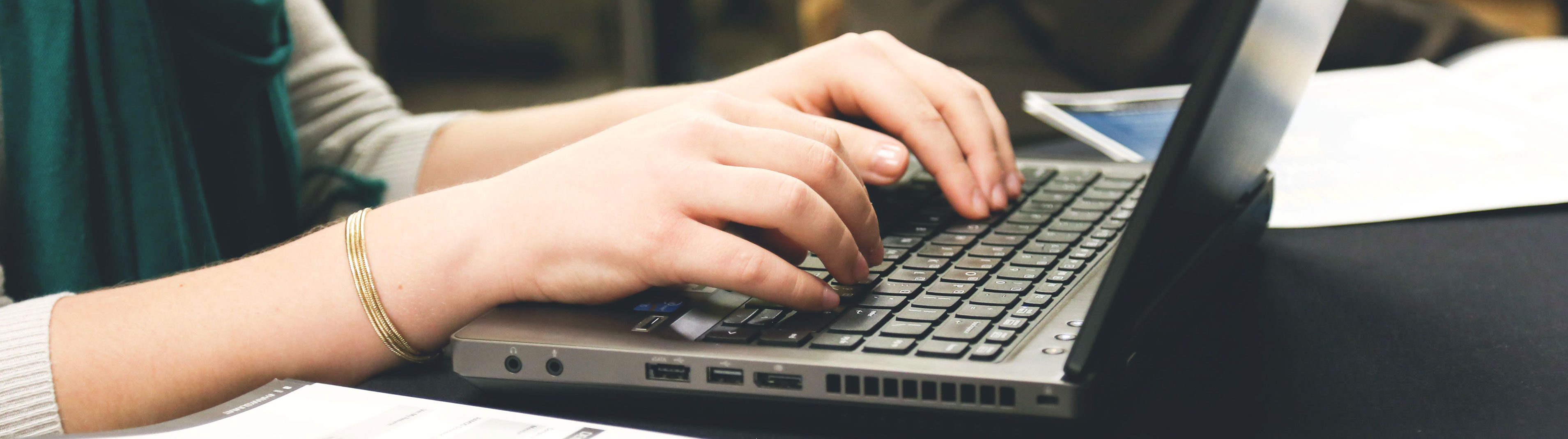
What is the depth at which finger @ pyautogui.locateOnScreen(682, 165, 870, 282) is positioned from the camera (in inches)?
16.3

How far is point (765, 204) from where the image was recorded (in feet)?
1.36

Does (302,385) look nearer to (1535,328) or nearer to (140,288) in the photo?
(140,288)

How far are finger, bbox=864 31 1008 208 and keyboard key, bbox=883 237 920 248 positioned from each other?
8 cm

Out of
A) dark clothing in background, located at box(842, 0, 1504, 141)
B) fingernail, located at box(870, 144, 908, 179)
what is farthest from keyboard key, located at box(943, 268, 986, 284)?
dark clothing in background, located at box(842, 0, 1504, 141)

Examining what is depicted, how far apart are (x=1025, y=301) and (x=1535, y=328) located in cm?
25

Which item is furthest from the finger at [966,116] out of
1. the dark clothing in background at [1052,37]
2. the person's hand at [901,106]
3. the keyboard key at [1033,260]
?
the dark clothing in background at [1052,37]

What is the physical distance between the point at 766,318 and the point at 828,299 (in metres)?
0.03

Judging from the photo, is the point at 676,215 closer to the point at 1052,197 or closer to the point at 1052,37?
the point at 1052,197

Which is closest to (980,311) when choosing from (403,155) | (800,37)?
(403,155)

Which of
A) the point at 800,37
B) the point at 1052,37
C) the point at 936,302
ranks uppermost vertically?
the point at 936,302

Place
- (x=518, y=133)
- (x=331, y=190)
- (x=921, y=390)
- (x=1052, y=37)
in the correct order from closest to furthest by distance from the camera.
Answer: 1. (x=921, y=390)
2. (x=518, y=133)
3. (x=331, y=190)
4. (x=1052, y=37)

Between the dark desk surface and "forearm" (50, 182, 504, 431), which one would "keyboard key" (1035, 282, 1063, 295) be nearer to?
the dark desk surface

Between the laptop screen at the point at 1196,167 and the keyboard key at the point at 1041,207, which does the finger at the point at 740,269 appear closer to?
the laptop screen at the point at 1196,167

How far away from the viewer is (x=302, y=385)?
40cm
